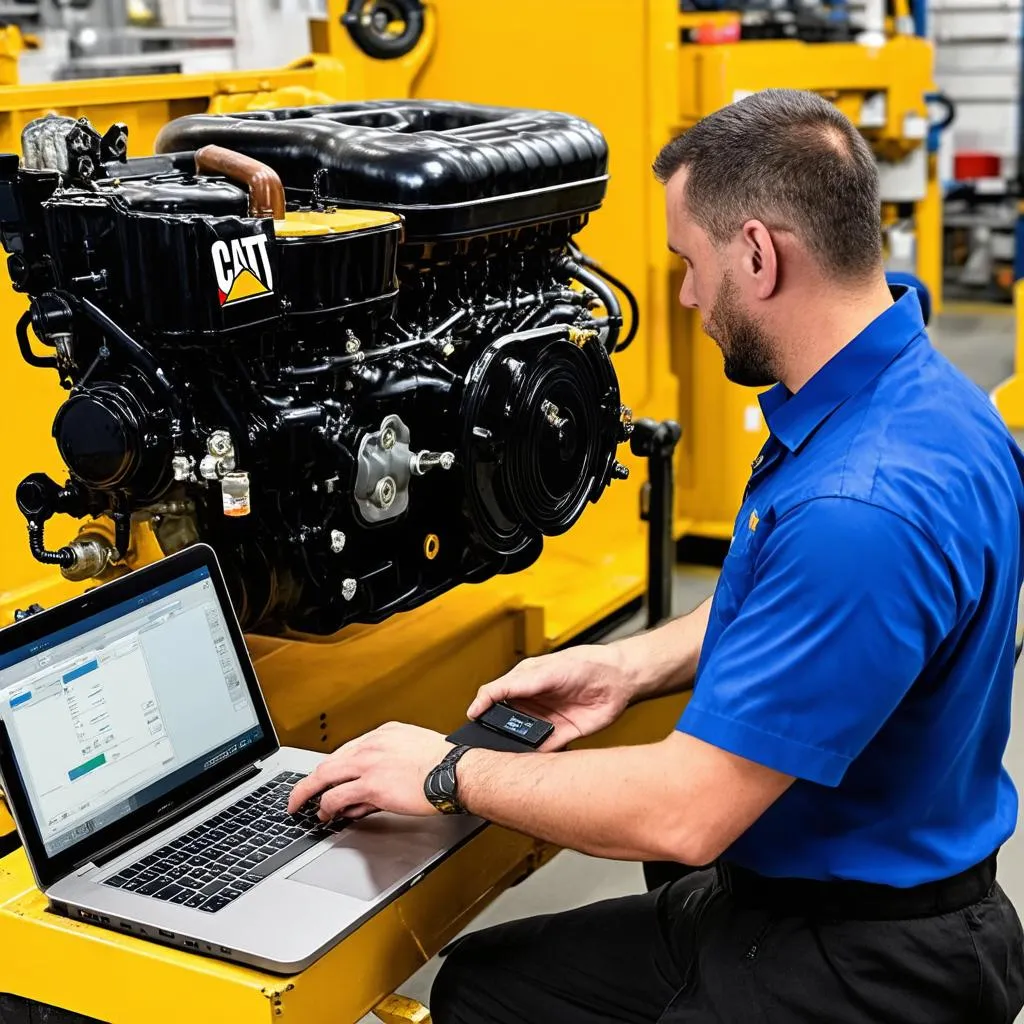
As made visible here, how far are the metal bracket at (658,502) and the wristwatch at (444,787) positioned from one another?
5.06ft

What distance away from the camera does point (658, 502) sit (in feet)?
10.9

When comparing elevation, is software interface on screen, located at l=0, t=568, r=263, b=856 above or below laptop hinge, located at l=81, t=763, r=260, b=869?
above

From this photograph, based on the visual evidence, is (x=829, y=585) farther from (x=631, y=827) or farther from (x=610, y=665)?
(x=610, y=665)

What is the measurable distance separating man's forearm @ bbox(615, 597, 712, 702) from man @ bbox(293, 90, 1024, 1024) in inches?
7.9

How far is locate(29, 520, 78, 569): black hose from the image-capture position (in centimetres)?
207

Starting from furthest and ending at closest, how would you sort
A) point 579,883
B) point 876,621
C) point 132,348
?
1. point 579,883
2. point 132,348
3. point 876,621

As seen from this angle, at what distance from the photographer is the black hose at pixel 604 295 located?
272 cm

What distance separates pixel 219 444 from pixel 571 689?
1.84 feet

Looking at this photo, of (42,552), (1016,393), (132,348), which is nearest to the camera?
(132,348)

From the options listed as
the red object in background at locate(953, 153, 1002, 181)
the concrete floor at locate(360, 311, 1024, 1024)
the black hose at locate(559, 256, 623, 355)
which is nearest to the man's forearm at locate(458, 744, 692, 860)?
the concrete floor at locate(360, 311, 1024, 1024)

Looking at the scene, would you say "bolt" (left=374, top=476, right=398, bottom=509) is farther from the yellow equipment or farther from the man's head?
the man's head

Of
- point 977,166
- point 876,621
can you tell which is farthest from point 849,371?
point 977,166

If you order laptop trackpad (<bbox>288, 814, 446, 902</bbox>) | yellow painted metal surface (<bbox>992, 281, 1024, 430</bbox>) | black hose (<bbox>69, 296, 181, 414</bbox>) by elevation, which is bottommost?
yellow painted metal surface (<bbox>992, 281, 1024, 430</bbox>)

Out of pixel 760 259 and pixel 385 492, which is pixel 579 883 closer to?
pixel 385 492
